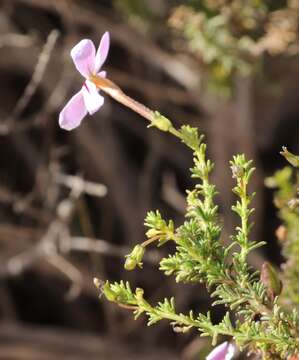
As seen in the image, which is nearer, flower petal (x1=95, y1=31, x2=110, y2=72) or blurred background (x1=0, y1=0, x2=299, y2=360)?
flower petal (x1=95, y1=31, x2=110, y2=72)

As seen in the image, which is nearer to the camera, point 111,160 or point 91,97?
point 91,97

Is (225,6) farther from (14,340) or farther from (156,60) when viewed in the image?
Answer: (14,340)

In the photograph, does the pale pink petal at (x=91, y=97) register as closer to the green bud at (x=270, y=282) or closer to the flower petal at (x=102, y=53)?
the flower petal at (x=102, y=53)

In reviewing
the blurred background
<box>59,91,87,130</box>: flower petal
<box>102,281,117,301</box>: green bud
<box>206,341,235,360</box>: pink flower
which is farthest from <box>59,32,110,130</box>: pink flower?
the blurred background

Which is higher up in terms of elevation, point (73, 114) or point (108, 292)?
point (73, 114)

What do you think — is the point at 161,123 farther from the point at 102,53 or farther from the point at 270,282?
the point at 270,282

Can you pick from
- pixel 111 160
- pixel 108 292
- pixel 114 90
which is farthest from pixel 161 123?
pixel 111 160

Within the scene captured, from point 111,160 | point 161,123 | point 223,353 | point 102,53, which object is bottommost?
point 223,353

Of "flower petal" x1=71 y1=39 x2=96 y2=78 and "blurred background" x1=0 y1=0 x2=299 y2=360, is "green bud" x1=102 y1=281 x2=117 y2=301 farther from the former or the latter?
"blurred background" x1=0 y1=0 x2=299 y2=360
